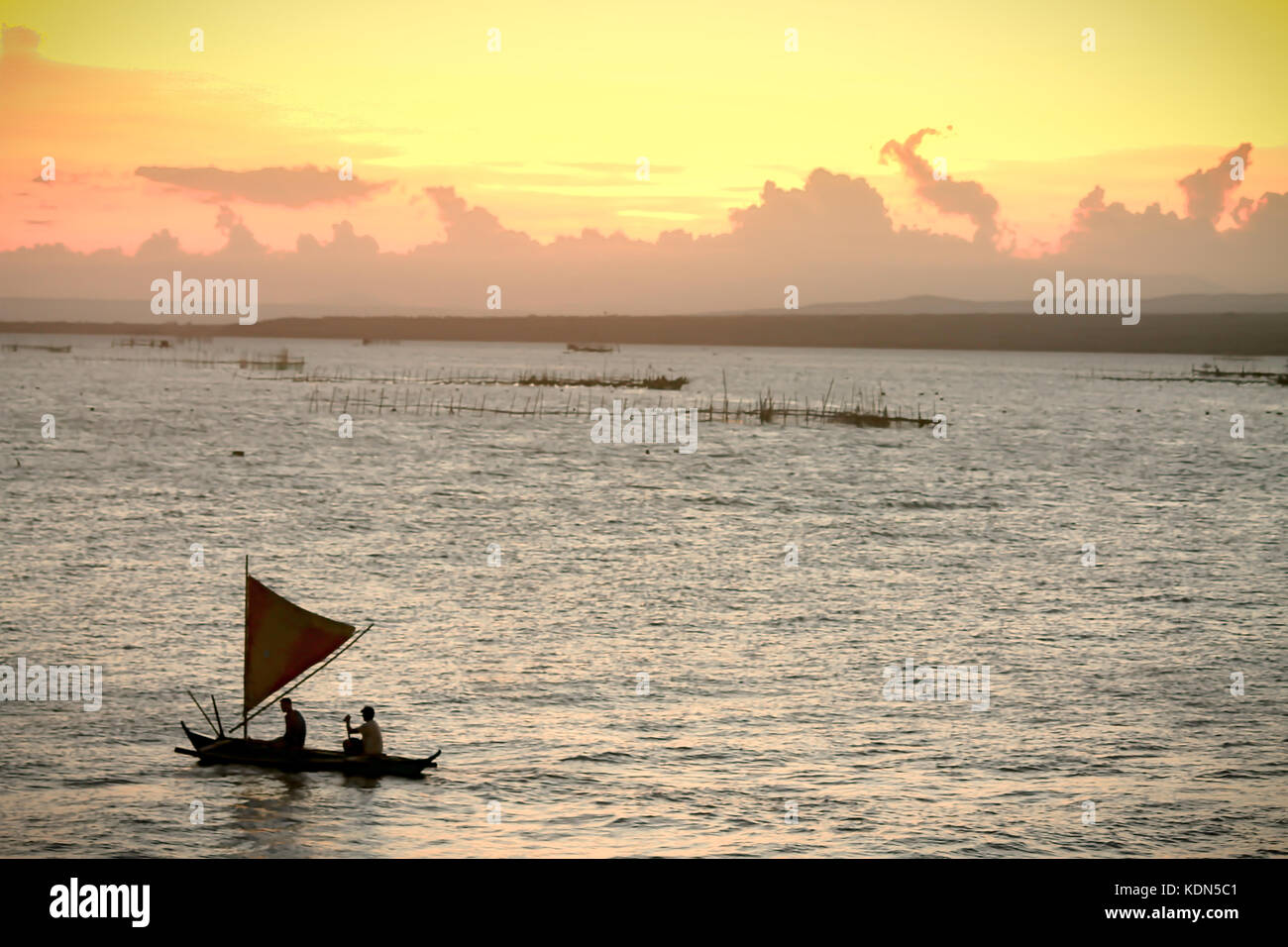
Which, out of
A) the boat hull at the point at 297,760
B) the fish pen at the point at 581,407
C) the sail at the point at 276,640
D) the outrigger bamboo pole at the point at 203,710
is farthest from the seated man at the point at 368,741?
the fish pen at the point at 581,407

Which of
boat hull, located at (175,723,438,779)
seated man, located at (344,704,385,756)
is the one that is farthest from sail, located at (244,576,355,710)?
seated man, located at (344,704,385,756)

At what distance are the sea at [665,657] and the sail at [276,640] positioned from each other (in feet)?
6.88

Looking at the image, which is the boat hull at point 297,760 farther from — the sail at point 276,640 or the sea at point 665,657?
the sail at point 276,640

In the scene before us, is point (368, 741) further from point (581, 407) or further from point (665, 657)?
point (581, 407)

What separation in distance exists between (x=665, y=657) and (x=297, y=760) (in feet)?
47.4

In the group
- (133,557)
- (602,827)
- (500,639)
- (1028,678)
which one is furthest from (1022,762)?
(133,557)

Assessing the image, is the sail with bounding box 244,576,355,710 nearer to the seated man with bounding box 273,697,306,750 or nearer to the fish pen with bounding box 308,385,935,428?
the seated man with bounding box 273,697,306,750

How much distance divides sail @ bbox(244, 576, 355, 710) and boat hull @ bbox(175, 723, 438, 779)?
171 centimetres

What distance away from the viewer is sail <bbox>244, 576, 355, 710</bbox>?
93.9ft

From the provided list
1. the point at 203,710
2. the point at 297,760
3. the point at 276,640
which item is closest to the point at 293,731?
the point at 297,760

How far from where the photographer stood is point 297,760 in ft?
87.3

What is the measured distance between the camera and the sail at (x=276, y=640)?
93.9 ft
